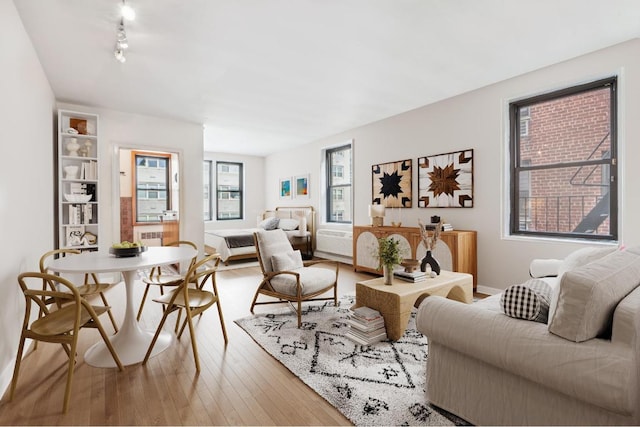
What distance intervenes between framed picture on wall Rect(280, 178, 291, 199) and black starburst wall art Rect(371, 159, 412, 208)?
9.27 feet

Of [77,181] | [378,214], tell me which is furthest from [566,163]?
[77,181]

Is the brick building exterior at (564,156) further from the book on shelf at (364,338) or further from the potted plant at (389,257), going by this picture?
the book on shelf at (364,338)

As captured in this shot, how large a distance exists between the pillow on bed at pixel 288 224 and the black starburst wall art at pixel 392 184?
6.93 ft

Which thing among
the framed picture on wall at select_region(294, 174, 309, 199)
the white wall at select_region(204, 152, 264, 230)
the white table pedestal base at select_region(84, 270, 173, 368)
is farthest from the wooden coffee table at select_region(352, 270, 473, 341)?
the white wall at select_region(204, 152, 264, 230)

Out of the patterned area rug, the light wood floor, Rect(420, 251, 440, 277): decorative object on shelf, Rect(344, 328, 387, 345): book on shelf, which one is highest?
Rect(420, 251, 440, 277): decorative object on shelf

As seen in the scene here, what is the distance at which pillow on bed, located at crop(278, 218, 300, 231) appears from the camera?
7.03 meters

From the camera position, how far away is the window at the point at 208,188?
27.2 ft

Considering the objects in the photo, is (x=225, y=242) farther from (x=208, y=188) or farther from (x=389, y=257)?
(x=389, y=257)

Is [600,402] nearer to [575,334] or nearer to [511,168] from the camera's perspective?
[575,334]

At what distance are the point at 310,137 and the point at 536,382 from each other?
19.8ft

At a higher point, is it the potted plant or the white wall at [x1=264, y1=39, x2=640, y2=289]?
the white wall at [x1=264, y1=39, x2=640, y2=289]

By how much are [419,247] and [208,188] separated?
593 centimetres

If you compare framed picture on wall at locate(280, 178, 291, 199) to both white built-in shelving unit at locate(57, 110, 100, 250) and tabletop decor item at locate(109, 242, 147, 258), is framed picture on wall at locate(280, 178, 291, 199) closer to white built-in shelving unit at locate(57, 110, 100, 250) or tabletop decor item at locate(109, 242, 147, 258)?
white built-in shelving unit at locate(57, 110, 100, 250)

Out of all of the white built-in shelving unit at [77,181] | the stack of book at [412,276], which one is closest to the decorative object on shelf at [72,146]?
the white built-in shelving unit at [77,181]
